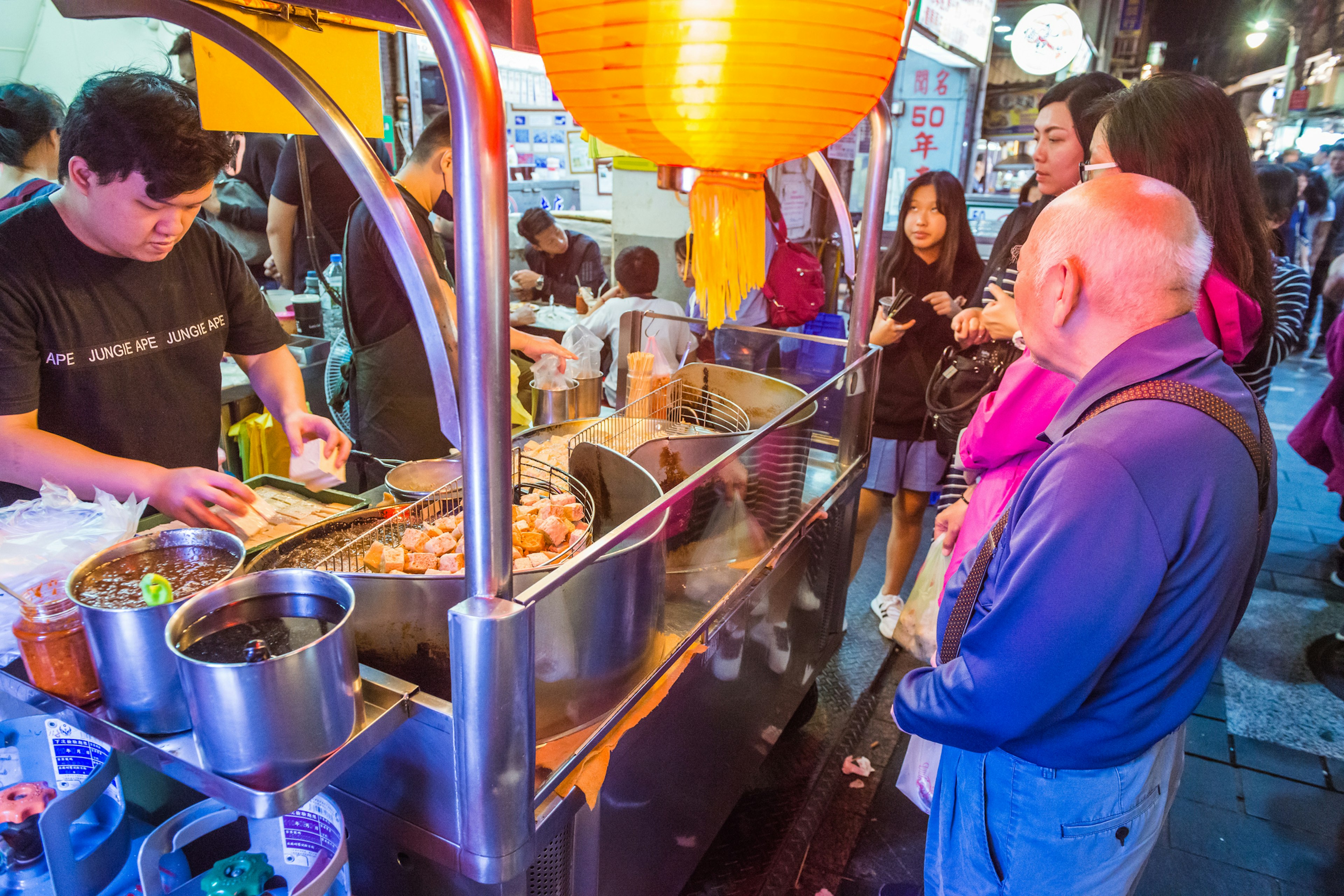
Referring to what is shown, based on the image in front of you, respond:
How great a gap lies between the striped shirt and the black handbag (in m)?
1.00

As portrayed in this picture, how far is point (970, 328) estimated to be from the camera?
2.81 metres

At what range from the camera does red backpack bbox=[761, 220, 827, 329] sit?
437 centimetres

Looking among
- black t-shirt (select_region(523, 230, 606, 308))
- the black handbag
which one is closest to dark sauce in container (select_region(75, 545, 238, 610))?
the black handbag

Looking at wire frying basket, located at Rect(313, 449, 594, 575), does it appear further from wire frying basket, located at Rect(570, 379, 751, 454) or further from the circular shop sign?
the circular shop sign

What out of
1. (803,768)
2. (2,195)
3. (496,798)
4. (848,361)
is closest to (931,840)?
(803,768)

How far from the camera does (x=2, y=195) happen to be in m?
3.07

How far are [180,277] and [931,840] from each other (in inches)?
94.4

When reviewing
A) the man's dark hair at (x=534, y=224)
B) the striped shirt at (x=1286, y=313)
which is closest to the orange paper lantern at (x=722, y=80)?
the striped shirt at (x=1286, y=313)

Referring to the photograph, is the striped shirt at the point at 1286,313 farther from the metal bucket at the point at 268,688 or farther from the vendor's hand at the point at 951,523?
the metal bucket at the point at 268,688

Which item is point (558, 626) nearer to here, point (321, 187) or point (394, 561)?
point (394, 561)

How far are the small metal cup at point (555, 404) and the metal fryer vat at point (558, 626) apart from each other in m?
1.07

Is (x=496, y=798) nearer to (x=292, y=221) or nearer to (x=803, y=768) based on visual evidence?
(x=803, y=768)

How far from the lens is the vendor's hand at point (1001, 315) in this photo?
92.3 inches

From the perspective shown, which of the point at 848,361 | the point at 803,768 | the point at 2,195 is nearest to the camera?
the point at 848,361
